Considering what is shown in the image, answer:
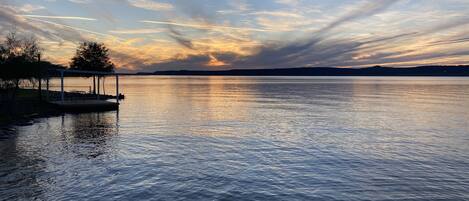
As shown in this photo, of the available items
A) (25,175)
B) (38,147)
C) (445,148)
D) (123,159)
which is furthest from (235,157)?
(445,148)

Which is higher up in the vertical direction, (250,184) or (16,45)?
(16,45)

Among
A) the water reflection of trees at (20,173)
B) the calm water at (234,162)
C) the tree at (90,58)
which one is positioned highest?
the tree at (90,58)

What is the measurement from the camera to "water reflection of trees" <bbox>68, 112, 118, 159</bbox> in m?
26.6

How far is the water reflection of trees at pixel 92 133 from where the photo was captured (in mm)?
26625

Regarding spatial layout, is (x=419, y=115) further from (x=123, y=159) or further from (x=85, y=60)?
(x=85, y=60)

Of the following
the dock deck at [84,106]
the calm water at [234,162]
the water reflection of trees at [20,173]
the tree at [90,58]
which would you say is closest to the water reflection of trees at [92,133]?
the calm water at [234,162]

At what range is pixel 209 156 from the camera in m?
25.6

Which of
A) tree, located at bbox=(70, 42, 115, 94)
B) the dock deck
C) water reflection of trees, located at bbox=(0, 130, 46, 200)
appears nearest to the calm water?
water reflection of trees, located at bbox=(0, 130, 46, 200)

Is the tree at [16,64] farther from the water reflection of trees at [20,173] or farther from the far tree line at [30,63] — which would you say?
the water reflection of trees at [20,173]

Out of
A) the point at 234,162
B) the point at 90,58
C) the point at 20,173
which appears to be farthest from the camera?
the point at 90,58

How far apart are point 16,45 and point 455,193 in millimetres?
66005

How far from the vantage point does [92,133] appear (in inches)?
1389

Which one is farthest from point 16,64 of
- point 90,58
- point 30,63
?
point 90,58

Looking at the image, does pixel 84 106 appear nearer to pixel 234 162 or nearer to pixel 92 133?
pixel 92 133
